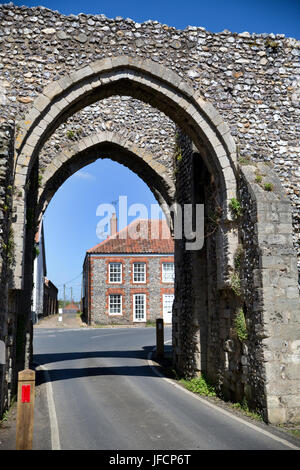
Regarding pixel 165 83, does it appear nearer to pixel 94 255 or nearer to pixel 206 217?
pixel 206 217

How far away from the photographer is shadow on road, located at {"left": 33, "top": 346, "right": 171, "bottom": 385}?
1071cm

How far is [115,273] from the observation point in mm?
32031

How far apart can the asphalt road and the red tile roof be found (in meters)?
20.1

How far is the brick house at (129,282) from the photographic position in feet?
103

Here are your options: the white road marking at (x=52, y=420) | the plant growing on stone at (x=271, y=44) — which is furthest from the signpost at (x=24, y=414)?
the plant growing on stone at (x=271, y=44)

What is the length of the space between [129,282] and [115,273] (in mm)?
1265

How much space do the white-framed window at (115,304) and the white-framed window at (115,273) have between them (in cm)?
105

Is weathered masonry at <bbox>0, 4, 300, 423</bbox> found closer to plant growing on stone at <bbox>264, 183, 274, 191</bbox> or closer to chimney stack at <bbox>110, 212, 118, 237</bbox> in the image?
plant growing on stone at <bbox>264, 183, 274, 191</bbox>

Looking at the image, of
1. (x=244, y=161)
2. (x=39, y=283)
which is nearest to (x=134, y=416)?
(x=244, y=161)

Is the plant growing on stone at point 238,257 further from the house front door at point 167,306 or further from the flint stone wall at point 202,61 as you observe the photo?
the house front door at point 167,306

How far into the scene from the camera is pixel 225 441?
5.26m

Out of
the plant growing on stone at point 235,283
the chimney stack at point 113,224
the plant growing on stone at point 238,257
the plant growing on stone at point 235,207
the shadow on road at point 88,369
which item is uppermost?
the chimney stack at point 113,224

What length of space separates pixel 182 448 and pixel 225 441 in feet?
1.97

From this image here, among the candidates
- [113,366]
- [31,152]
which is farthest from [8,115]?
[113,366]
